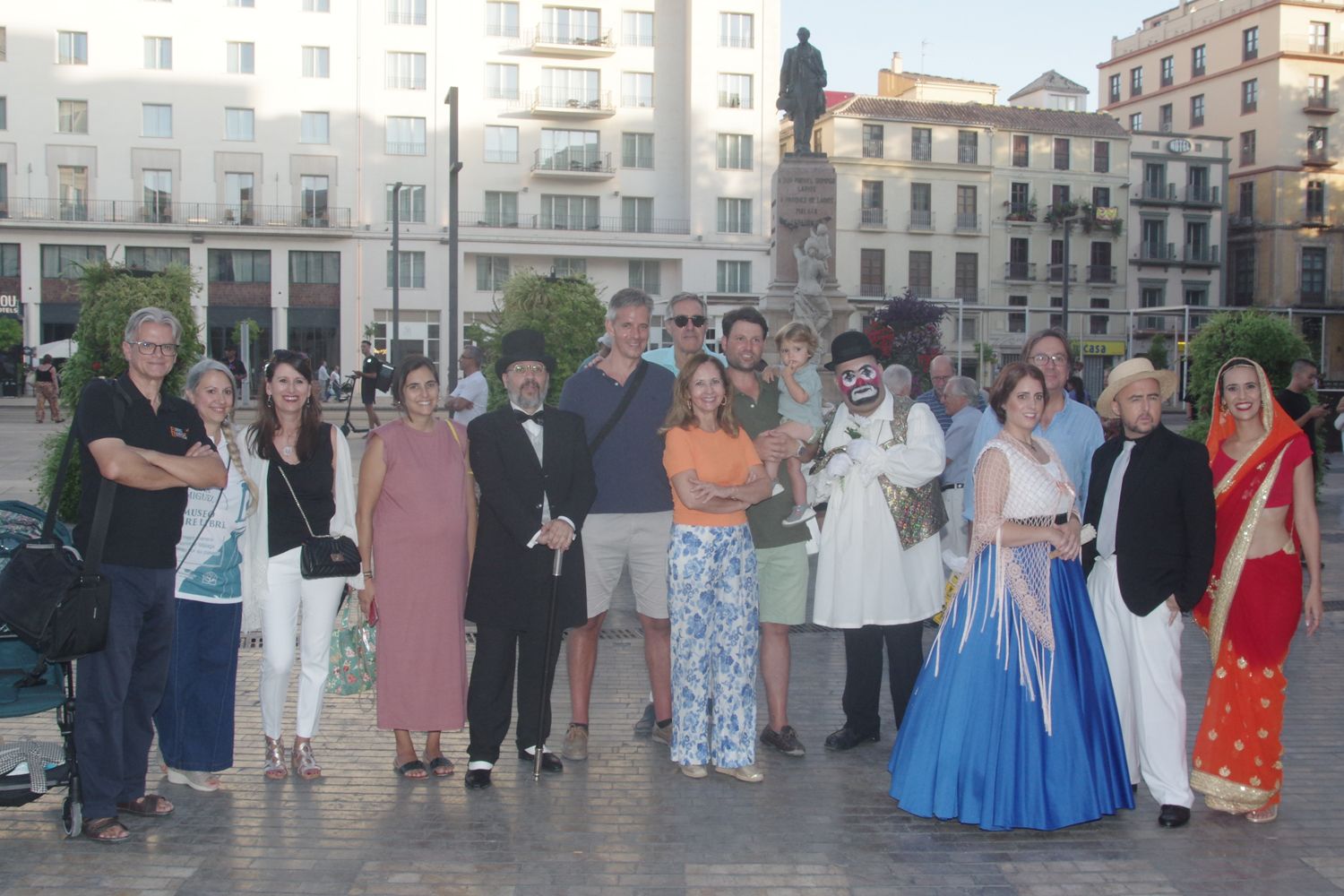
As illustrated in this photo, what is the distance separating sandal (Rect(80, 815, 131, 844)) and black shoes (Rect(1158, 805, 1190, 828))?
4.25m

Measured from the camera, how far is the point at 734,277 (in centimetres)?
5288

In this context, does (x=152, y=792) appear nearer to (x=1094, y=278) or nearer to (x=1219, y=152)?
(x=1094, y=278)

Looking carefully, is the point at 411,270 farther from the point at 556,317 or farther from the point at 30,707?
the point at 30,707

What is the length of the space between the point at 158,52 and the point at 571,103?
1666cm

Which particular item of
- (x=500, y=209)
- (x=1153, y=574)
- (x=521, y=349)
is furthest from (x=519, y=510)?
(x=500, y=209)

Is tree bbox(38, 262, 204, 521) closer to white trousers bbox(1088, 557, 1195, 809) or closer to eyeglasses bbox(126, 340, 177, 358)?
eyeglasses bbox(126, 340, 177, 358)

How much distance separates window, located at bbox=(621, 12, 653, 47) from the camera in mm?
52000

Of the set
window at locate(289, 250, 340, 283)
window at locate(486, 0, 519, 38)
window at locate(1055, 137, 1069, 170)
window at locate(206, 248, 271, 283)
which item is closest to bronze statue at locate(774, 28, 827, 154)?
window at locate(486, 0, 519, 38)

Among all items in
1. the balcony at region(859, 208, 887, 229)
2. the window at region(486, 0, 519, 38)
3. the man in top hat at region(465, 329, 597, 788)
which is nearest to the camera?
the man in top hat at region(465, 329, 597, 788)

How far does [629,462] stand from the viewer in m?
6.15

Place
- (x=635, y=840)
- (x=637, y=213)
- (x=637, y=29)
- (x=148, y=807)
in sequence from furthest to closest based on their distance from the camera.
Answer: (x=637, y=213)
(x=637, y=29)
(x=148, y=807)
(x=635, y=840)

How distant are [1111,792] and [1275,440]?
67.7 inches

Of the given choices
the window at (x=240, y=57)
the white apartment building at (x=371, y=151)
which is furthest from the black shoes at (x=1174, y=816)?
the window at (x=240, y=57)

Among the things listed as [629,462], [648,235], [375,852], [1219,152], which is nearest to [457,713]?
[375,852]
